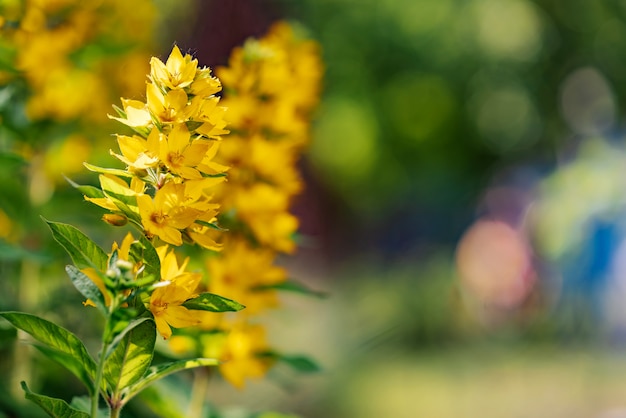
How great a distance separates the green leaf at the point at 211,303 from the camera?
2.82ft

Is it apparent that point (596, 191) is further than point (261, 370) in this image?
Yes

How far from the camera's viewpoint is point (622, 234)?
593 centimetres

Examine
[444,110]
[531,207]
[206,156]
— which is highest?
[444,110]

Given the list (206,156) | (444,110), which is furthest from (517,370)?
(206,156)

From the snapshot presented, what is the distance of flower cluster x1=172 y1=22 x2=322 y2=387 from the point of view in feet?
4.81

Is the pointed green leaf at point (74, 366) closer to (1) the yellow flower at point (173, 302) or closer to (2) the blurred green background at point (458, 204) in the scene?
(1) the yellow flower at point (173, 302)

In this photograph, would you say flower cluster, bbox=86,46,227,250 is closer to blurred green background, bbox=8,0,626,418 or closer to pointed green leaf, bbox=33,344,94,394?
pointed green leaf, bbox=33,344,94,394

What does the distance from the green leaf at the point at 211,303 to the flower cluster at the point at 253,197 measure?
1.81 ft

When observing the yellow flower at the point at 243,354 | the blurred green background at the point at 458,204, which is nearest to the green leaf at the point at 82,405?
the yellow flower at the point at 243,354

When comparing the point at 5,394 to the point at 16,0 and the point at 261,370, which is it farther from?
the point at 16,0

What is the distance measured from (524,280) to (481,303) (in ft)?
1.34

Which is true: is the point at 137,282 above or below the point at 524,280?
below

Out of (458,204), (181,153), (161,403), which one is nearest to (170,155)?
(181,153)

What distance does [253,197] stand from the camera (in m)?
1.52
